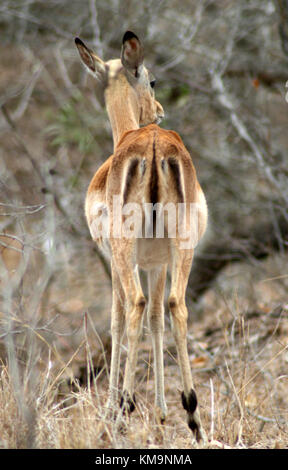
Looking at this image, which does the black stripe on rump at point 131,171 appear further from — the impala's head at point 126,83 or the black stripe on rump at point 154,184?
the impala's head at point 126,83

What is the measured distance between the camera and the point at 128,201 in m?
3.88

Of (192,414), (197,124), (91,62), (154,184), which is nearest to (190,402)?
(192,414)

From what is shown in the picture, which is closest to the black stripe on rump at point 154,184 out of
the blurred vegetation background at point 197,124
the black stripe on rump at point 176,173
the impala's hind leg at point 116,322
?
the black stripe on rump at point 176,173

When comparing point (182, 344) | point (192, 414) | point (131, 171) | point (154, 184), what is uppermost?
point (131, 171)

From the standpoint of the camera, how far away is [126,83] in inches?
192

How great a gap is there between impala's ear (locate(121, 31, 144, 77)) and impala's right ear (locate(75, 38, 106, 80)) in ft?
0.83

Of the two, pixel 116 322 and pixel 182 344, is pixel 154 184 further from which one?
pixel 116 322

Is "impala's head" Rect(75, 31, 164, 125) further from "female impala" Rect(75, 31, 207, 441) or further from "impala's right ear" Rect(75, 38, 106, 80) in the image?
"female impala" Rect(75, 31, 207, 441)

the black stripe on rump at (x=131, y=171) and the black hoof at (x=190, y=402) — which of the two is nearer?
A: the black hoof at (x=190, y=402)

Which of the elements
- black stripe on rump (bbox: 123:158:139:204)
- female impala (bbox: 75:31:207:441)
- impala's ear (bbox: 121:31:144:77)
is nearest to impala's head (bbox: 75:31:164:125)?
impala's ear (bbox: 121:31:144:77)

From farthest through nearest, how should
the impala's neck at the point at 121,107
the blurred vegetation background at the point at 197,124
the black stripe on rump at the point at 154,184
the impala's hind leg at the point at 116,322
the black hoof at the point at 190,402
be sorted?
the blurred vegetation background at the point at 197,124 < the impala's neck at the point at 121,107 < the impala's hind leg at the point at 116,322 < the black stripe on rump at the point at 154,184 < the black hoof at the point at 190,402

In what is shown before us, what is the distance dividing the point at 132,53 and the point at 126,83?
0.96ft

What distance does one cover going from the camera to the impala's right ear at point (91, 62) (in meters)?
4.68

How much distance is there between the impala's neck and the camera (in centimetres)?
479
